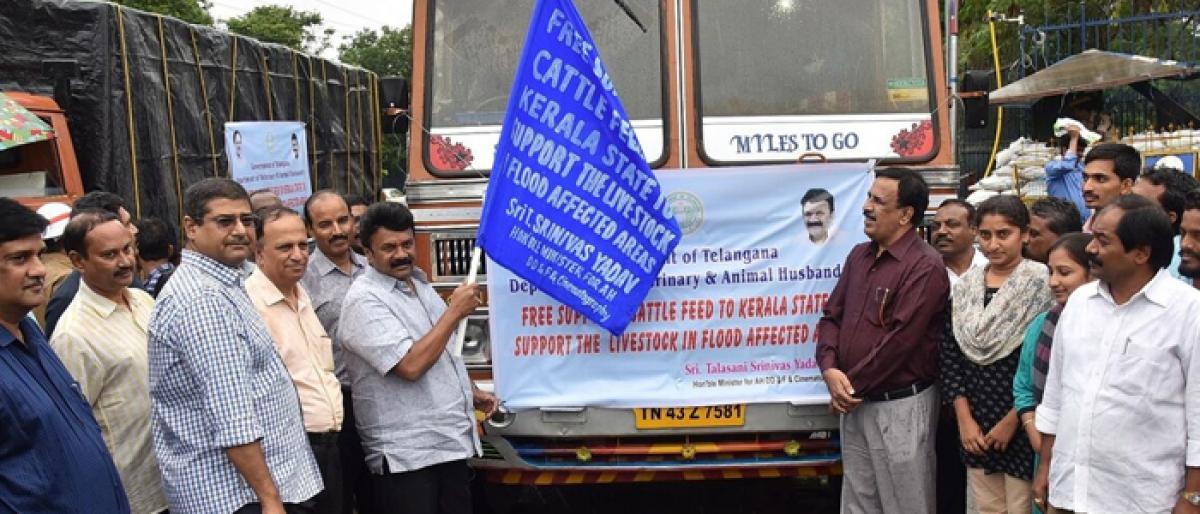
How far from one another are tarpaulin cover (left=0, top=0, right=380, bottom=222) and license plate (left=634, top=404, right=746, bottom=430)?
→ 6.57 metres

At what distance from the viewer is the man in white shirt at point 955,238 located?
5.61 meters

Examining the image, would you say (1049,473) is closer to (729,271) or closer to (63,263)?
(729,271)

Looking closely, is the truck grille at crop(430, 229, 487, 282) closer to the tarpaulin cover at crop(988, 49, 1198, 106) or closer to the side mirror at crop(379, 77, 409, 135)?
the side mirror at crop(379, 77, 409, 135)

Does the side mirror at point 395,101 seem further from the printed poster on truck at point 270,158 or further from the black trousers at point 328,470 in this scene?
the printed poster on truck at point 270,158

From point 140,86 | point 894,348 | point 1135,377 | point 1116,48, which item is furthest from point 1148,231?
point 1116,48

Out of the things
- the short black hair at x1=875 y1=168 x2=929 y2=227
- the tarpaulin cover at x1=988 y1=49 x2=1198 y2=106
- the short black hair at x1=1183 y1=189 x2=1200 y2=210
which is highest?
the tarpaulin cover at x1=988 y1=49 x2=1198 y2=106

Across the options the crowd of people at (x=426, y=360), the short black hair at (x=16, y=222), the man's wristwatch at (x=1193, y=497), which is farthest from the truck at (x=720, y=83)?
the short black hair at (x=16, y=222)

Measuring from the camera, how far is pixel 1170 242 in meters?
3.93

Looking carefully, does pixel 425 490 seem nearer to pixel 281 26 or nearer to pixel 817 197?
pixel 817 197

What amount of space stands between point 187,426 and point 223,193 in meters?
0.75

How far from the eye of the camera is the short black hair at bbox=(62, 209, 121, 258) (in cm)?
439

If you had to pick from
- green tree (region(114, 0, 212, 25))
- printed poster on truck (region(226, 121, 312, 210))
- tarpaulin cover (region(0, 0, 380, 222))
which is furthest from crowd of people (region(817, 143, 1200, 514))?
green tree (region(114, 0, 212, 25))

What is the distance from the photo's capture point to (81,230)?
4422 millimetres

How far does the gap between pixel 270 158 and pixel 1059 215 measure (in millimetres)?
7701
